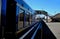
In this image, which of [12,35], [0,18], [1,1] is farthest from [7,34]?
[1,1]

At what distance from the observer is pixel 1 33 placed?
15.5 feet

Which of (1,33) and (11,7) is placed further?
(11,7)

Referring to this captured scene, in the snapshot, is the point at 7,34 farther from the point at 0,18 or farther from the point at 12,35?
the point at 0,18

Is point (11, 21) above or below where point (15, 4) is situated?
below

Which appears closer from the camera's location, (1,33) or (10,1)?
(1,33)

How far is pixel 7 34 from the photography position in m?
5.20

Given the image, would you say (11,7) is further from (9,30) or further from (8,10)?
(9,30)

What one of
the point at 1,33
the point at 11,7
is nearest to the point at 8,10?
the point at 11,7

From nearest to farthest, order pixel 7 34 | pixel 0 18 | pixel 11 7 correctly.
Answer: pixel 0 18 < pixel 7 34 < pixel 11 7

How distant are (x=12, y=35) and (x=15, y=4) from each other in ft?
3.23

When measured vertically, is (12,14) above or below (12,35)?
above

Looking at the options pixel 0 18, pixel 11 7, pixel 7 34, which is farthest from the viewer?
pixel 11 7

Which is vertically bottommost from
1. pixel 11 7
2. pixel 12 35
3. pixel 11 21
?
pixel 12 35

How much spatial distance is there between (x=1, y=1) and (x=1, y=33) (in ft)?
2.73
